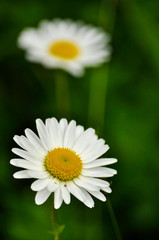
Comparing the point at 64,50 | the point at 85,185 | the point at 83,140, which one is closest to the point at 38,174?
the point at 85,185

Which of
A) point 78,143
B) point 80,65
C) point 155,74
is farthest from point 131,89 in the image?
Result: point 78,143

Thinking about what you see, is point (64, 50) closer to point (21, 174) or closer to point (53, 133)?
point (53, 133)

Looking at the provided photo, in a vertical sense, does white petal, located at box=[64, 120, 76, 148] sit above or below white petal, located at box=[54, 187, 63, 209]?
above

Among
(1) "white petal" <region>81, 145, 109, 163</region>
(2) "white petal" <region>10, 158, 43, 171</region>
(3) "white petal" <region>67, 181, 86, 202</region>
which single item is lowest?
(3) "white petal" <region>67, 181, 86, 202</region>

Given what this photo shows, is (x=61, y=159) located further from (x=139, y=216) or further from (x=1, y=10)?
(x=1, y=10)

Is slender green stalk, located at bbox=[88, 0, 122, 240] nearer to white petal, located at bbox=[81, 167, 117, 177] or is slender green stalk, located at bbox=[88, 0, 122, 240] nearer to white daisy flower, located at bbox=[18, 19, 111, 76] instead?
white daisy flower, located at bbox=[18, 19, 111, 76]

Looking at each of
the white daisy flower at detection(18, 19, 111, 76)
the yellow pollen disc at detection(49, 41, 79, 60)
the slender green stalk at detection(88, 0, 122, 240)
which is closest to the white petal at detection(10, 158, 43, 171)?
the slender green stalk at detection(88, 0, 122, 240)
